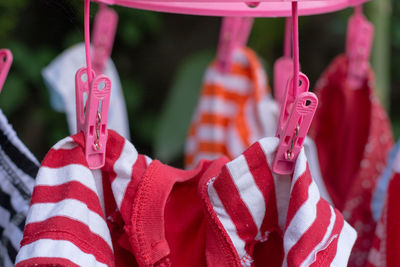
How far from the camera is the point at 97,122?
38 centimetres

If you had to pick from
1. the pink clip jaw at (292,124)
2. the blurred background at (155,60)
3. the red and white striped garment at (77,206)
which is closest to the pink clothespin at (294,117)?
the pink clip jaw at (292,124)

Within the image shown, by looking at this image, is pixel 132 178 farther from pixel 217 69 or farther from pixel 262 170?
pixel 217 69

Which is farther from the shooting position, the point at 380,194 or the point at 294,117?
the point at 380,194

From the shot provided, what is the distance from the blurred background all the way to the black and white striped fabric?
57cm

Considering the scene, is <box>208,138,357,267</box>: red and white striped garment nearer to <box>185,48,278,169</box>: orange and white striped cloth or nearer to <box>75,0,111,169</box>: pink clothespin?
<box>75,0,111,169</box>: pink clothespin

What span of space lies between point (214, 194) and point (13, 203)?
21 cm

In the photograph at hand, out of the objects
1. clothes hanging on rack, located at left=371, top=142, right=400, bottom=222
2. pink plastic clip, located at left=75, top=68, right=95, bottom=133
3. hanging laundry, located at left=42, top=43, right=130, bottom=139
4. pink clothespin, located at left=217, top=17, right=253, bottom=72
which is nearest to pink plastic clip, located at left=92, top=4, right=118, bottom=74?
hanging laundry, located at left=42, top=43, right=130, bottom=139

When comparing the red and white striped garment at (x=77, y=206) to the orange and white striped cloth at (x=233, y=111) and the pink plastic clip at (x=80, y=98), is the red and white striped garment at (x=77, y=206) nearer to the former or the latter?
the pink plastic clip at (x=80, y=98)

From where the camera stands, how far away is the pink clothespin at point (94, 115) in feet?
1.21

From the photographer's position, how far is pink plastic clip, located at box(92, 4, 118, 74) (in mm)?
672

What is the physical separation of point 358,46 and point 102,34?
Result: 0.39m

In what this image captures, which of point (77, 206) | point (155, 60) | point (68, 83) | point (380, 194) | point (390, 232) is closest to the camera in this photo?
point (77, 206)

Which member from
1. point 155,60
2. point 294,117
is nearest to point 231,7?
point 294,117

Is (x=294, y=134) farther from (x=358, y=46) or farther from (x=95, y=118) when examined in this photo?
(x=358, y=46)
